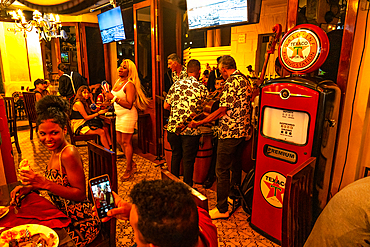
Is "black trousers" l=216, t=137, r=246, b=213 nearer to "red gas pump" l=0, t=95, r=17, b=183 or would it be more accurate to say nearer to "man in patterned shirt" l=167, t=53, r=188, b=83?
"man in patterned shirt" l=167, t=53, r=188, b=83

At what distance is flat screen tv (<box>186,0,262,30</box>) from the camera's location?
9.48 ft

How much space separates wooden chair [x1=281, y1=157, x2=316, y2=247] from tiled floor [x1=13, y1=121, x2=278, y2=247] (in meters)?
1.07

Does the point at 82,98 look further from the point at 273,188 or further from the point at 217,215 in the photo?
the point at 273,188

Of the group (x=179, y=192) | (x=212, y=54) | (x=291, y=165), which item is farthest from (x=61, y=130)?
(x=212, y=54)

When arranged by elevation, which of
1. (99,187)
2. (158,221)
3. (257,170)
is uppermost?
(158,221)

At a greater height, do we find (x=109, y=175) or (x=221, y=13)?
(x=221, y=13)

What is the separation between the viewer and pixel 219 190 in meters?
2.66

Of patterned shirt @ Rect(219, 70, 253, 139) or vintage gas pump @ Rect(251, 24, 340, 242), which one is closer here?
vintage gas pump @ Rect(251, 24, 340, 242)

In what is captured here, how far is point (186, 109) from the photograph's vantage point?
2.82 metres

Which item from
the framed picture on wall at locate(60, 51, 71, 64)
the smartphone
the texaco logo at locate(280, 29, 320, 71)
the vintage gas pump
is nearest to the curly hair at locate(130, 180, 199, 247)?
the smartphone

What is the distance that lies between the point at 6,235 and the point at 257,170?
6.54 ft

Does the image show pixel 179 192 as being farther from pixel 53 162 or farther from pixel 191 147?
pixel 191 147

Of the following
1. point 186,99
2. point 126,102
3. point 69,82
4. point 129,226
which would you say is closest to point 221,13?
point 186,99

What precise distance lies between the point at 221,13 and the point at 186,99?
1.33 m
